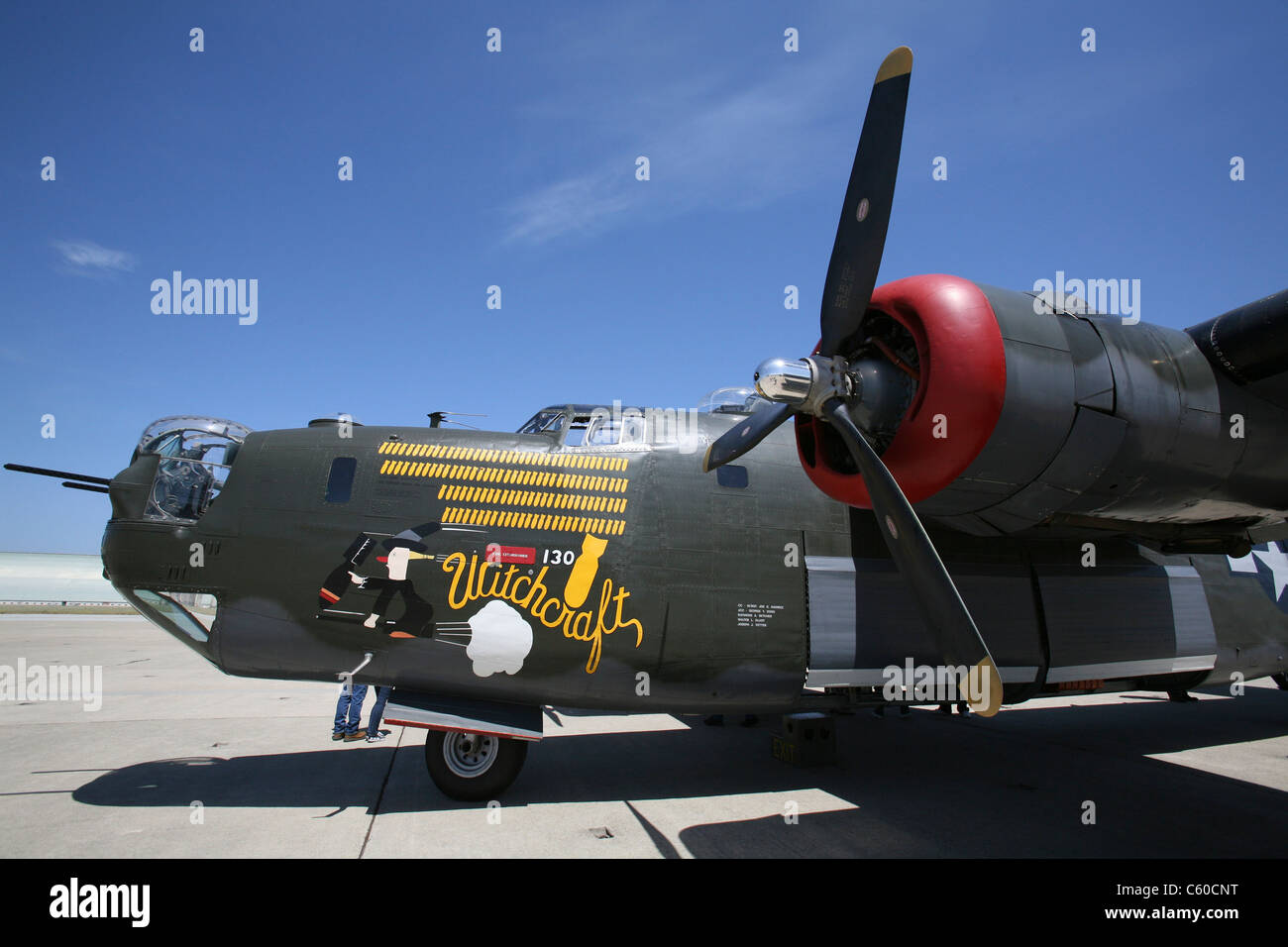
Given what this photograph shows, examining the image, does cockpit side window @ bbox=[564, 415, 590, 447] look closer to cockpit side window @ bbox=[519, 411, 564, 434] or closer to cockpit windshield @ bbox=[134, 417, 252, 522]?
cockpit side window @ bbox=[519, 411, 564, 434]

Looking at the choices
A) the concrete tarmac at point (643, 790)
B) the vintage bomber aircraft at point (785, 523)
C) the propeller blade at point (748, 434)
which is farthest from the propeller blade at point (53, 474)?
the propeller blade at point (748, 434)

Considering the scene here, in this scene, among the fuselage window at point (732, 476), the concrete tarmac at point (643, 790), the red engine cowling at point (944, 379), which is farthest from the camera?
the fuselage window at point (732, 476)

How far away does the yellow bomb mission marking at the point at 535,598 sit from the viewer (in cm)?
668

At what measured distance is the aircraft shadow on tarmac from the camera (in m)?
6.02

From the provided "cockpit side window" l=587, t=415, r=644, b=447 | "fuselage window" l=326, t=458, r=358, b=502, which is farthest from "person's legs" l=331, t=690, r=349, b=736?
"cockpit side window" l=587, t=415, r=644, b=447

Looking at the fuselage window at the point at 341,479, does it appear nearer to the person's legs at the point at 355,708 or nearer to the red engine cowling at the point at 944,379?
the person's legs at the point at 355,708

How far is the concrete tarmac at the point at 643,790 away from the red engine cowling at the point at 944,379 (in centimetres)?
326

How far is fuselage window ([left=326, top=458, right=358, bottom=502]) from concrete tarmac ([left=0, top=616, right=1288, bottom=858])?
2958 millimetres

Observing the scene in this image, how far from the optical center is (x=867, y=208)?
17.7ft

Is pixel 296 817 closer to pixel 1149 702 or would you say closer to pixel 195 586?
pixel 195 586

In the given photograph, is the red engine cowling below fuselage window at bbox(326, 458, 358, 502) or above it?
above

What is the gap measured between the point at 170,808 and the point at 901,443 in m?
7.31
